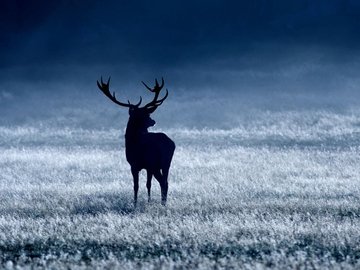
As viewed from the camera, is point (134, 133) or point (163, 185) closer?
point (134, 133)

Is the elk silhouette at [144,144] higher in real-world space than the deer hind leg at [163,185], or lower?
higher

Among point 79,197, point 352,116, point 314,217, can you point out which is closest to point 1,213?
point 79,197

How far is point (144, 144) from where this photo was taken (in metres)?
14.7

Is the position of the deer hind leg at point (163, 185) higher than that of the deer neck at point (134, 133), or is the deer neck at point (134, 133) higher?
the deer neck at point (134, 133)

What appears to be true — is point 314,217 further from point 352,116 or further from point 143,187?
point 352,116

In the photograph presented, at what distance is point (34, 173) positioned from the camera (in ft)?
77.2

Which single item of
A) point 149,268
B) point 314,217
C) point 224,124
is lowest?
point 149,268

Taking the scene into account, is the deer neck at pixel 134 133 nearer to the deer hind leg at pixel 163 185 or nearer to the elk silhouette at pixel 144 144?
the elk silhouette at pixel 144 144

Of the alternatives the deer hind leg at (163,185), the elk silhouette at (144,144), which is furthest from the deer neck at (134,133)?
the deer hind leg at (163,185)

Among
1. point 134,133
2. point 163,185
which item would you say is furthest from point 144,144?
point 163,185

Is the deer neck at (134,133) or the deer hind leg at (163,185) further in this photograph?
the deer hind leg at (163,185)

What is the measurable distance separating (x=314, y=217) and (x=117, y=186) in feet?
23.4

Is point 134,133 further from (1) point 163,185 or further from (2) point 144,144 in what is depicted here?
(1) point 163,185

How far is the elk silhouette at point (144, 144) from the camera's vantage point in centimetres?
1448
